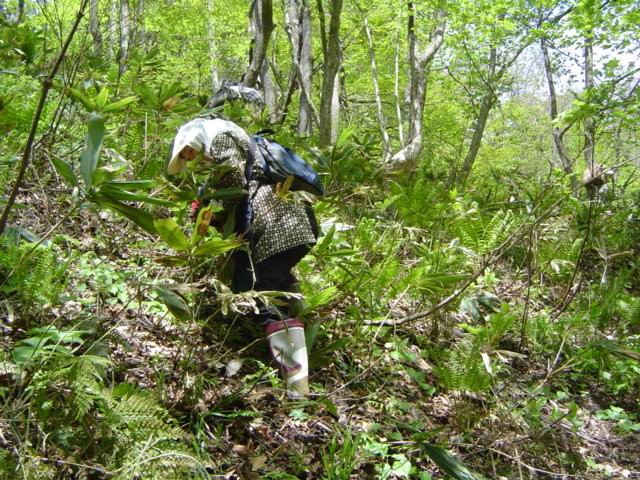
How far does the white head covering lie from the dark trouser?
24.1 inches

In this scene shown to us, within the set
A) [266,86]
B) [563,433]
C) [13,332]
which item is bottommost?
[563,433]

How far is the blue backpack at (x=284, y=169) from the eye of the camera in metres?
2.88

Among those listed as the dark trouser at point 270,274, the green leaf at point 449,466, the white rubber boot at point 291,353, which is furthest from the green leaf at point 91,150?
the green leaf at point 449,466

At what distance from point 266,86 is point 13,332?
5854 millimetres

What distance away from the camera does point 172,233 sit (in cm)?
206

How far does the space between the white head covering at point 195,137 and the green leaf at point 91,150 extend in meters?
1.06

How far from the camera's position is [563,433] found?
3.11m

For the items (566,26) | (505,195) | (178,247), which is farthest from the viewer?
(566,26)

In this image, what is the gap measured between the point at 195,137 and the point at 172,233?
3.05 ft

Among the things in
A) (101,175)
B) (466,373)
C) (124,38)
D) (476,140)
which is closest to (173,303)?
(101,175)

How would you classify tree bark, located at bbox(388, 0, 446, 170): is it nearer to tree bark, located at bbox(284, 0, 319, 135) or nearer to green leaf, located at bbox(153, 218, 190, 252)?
tree bark, located at bbox(284, 0, 319, 135)

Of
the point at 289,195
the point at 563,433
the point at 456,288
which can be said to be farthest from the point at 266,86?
the point at 563,433

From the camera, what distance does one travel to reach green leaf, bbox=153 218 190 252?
6.57 feet

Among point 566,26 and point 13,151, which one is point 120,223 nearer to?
point 13,151
